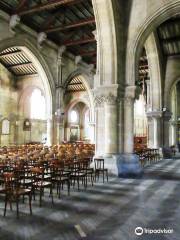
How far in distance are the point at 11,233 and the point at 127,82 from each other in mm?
8381

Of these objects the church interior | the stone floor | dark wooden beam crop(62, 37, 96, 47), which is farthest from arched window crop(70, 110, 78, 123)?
the stone floor

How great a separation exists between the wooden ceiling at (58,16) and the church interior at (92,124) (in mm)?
63

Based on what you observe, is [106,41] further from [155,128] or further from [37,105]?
[37,105]

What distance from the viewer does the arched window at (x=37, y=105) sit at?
2902cm

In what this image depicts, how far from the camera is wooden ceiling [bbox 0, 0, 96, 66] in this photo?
1504 cm

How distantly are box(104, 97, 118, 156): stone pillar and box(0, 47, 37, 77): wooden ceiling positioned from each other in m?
13.2

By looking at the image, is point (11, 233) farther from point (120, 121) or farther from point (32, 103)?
point (32, 103)

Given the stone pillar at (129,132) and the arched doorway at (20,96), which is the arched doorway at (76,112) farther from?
the stone pillar at (129,132)

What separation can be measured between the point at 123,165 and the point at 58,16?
10565 mm

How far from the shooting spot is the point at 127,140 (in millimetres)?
11250

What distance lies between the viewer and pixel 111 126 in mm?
10977

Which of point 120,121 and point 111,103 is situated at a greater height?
point 111,103

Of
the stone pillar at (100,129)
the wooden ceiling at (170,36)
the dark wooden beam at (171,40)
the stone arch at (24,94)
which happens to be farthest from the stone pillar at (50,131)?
the dark wooden beam at (171,40)

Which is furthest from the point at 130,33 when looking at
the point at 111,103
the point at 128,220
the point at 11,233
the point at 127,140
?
the point at 11,233
